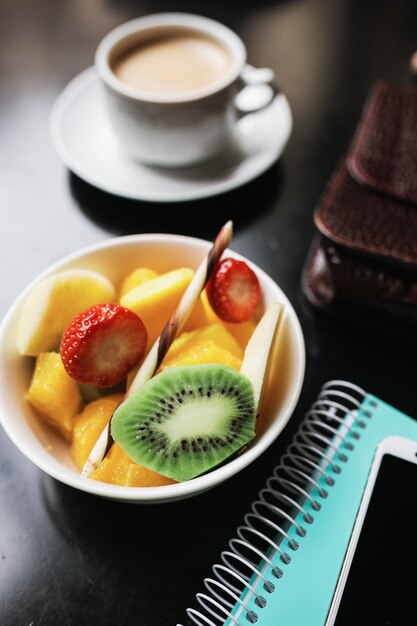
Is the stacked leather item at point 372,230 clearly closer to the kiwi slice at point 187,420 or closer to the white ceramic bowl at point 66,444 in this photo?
the white ceramic bowl at point 66,444

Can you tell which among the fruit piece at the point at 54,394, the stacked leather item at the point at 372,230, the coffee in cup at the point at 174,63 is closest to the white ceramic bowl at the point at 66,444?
the fruit piece at the point at 54,394

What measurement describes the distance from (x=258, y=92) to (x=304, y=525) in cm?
63

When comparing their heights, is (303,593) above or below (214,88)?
below

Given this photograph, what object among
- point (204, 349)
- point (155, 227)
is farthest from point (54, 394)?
point (155, 227)

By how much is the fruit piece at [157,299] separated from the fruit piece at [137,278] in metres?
0.02

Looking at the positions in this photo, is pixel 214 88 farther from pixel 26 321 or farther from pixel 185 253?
pixel 26 321

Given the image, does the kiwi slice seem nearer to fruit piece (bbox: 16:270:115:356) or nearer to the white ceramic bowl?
the white ceramic bowl

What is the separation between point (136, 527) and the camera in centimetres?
64

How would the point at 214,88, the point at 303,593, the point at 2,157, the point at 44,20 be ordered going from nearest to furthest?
the point at 303,593
the point at 214,88
the point at 2,157
the point at 44,20

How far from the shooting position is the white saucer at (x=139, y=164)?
35.5 inches

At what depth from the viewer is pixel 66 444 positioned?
0.64 metres

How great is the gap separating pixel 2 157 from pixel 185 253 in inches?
17.2

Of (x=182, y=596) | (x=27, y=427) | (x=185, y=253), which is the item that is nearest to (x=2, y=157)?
(x=185, y=253)

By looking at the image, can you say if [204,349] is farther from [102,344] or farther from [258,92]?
[258,92]
